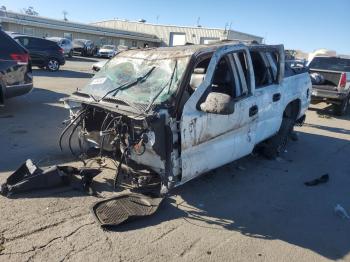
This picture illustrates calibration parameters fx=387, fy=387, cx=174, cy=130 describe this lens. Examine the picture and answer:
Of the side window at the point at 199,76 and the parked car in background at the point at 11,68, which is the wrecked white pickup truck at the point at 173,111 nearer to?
the side window at the point at 199,76

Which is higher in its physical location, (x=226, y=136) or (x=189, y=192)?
(x=226, y=136)

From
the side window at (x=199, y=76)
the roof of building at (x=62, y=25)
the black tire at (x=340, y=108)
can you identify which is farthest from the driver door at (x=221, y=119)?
the roof of building at (x=62, y=25)

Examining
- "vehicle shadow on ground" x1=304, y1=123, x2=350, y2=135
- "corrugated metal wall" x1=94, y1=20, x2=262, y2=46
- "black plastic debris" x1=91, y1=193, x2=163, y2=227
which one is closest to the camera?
"black plastic debris" x1=91, y1=193, x2=163, y2=227

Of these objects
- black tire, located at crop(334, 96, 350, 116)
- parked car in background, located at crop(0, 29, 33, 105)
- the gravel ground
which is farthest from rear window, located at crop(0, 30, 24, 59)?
black tire, located at crop(334, 96, 350, 116)

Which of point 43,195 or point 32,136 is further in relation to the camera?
point 32,136

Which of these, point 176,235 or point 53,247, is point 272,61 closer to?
point 176,235

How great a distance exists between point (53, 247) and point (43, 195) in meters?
1.20

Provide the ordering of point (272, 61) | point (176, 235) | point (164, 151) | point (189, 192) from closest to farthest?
point (176, 235) → point (164, 151) → point (189, 192) → point (272, 61)

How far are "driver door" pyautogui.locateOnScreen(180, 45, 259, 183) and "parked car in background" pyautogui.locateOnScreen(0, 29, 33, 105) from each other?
206 inches

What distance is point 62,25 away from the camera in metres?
47.7

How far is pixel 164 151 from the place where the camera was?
4352 mm

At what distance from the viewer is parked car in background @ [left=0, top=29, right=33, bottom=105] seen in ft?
27.9

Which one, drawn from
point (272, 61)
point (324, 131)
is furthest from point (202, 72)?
point (324, 131)

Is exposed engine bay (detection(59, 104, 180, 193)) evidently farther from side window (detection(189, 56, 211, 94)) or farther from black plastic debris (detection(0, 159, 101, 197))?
side window (detection(189, 56, 211, 94))
